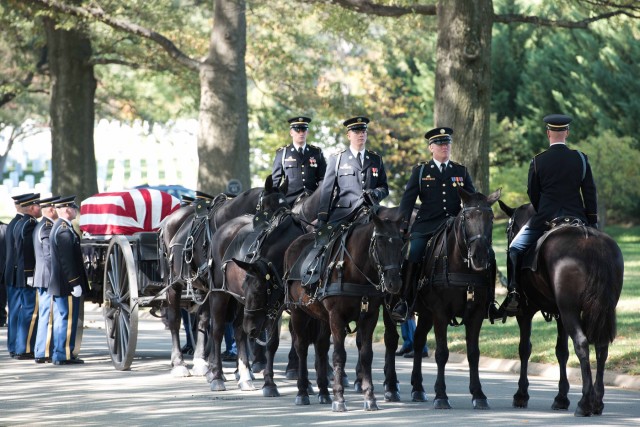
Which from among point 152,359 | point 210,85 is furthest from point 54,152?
point 152,359

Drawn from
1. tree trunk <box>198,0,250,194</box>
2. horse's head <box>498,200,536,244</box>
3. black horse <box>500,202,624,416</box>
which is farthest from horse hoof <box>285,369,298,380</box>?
tree trunk <box>198,0,250,194</box>

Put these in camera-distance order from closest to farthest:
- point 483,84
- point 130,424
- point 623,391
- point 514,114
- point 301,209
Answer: point 130,424
point 623,391
point 301,209
point 483,84
point 514,114

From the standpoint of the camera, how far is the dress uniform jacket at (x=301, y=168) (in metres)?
15.5

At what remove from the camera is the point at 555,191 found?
12.0 m

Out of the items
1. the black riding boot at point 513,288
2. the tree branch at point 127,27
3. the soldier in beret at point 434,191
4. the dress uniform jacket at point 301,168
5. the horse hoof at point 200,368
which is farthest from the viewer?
the tree branch at point 127,27

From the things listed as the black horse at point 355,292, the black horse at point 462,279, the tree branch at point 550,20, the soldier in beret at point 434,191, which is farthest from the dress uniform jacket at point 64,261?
the tree branch at point 550,20

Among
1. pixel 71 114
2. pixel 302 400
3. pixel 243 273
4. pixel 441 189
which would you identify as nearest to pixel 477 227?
pixel 441 189

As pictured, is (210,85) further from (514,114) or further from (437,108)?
(514,114)

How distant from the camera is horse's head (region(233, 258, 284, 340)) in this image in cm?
1326

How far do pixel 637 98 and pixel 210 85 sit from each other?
20.5m

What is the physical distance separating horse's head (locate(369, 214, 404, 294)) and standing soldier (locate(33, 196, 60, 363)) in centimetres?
652

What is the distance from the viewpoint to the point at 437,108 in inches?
843

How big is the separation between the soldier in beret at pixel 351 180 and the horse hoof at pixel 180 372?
2.93 meters

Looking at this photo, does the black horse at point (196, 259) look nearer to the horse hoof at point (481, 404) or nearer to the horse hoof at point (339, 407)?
the horse hoof at point (339, 407)
